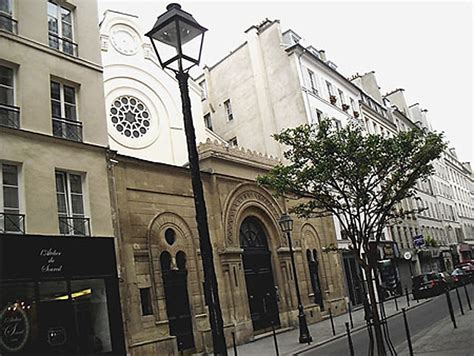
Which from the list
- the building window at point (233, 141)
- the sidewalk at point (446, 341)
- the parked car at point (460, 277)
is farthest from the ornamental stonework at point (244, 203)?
the parked car at point (460, 277)

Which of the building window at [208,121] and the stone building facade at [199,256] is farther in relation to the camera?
the building window at [208,121]

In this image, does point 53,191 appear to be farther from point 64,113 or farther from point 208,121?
point 208,121

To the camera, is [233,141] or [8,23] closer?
[8,23]

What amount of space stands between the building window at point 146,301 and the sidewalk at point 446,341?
24.8 ft

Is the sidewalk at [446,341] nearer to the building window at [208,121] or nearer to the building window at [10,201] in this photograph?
the building window at [10,201]

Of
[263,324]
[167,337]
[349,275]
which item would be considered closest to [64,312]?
[167,337]

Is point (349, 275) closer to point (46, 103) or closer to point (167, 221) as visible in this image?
point (167, 221)

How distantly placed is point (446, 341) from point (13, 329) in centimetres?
1030

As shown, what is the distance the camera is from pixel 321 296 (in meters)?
24.9

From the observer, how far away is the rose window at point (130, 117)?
25.4 metres

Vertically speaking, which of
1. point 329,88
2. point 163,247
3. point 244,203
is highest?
point 329,88

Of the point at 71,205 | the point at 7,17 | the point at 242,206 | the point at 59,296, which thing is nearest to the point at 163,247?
the point at 71,205

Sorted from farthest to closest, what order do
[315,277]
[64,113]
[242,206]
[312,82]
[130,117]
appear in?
[312,82] → [130,117] → [315,277] → [242,206] → [64,113]

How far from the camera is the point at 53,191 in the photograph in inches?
510
